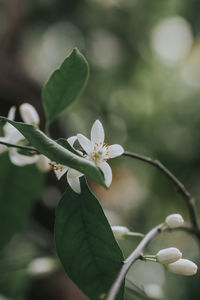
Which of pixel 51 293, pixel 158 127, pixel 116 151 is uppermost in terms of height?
pixel 116 151

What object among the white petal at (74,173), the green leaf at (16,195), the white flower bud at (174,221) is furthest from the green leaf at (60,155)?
the green leaf at (16,195)

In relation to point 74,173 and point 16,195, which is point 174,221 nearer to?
point 74,173

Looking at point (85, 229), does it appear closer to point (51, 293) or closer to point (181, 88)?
point (51, 293)

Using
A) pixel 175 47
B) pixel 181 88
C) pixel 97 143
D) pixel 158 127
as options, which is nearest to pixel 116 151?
pixel 97 143

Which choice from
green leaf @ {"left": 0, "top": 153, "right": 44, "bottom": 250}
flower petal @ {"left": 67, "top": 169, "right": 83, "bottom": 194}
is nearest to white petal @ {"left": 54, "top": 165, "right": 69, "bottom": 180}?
flower petal @ {"left": 67, "top": 169, "right": 83, "bottom": 194}

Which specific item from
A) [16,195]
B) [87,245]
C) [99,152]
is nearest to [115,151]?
[99,152]

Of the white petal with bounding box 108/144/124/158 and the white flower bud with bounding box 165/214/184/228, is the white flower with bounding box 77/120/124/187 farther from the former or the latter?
the white flower bud with bounding box 165/214/184/228

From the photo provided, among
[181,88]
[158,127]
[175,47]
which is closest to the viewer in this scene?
[158,127]
